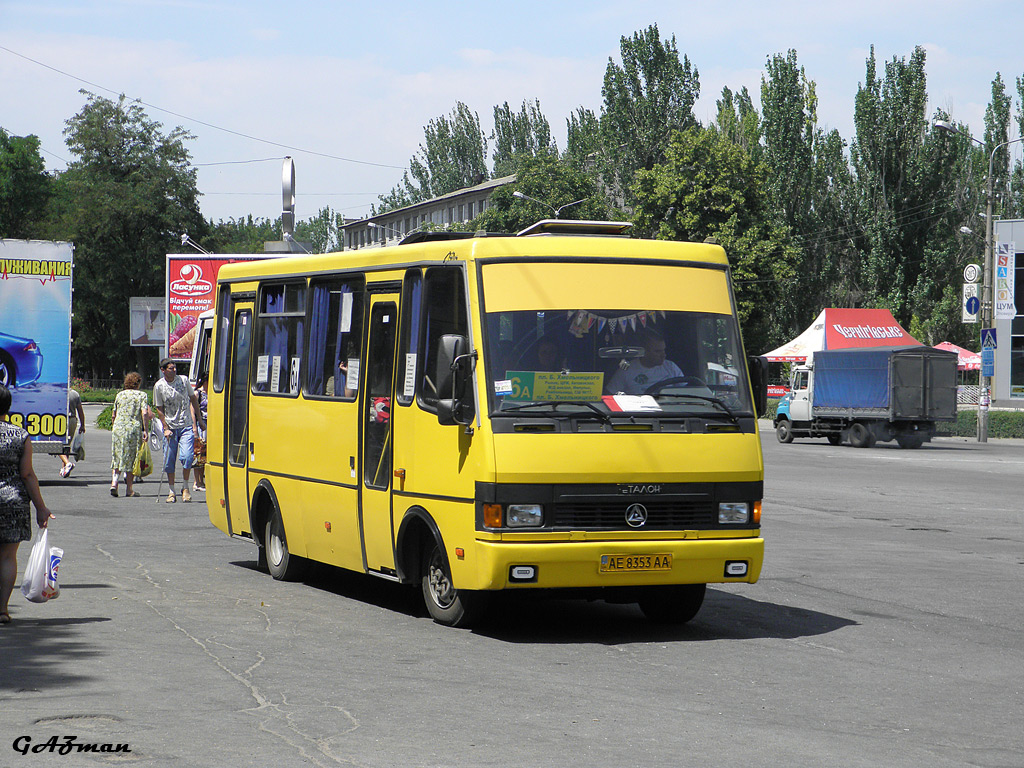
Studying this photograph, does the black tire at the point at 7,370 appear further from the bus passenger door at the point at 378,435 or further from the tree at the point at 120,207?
the tree at the point at 120,207

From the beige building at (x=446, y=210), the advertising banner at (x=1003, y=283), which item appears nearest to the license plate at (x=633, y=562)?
the advertising banner at (x=1003, y=283)

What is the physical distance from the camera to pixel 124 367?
298ft

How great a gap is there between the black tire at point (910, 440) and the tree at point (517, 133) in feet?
215

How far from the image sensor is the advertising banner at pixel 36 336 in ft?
68.2

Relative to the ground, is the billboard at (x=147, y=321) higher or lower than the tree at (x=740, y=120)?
lower

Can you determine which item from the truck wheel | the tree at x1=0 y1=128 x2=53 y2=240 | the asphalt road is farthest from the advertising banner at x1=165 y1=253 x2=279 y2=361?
the tree at x1=0 y1=128 x2=53 y2=240

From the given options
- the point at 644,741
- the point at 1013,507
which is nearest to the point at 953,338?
the point at 1013,507

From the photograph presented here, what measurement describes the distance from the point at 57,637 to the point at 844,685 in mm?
4678

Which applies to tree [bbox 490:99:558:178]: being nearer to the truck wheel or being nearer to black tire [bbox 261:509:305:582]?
the truck wheel

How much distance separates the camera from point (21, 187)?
88625mm

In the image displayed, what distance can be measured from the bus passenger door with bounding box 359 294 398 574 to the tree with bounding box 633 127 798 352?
50.8 metres

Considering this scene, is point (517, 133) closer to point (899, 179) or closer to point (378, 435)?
point (899, 179)

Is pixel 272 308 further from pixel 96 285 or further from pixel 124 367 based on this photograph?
pixel 124 367

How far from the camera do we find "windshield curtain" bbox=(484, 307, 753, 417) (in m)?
8.71
